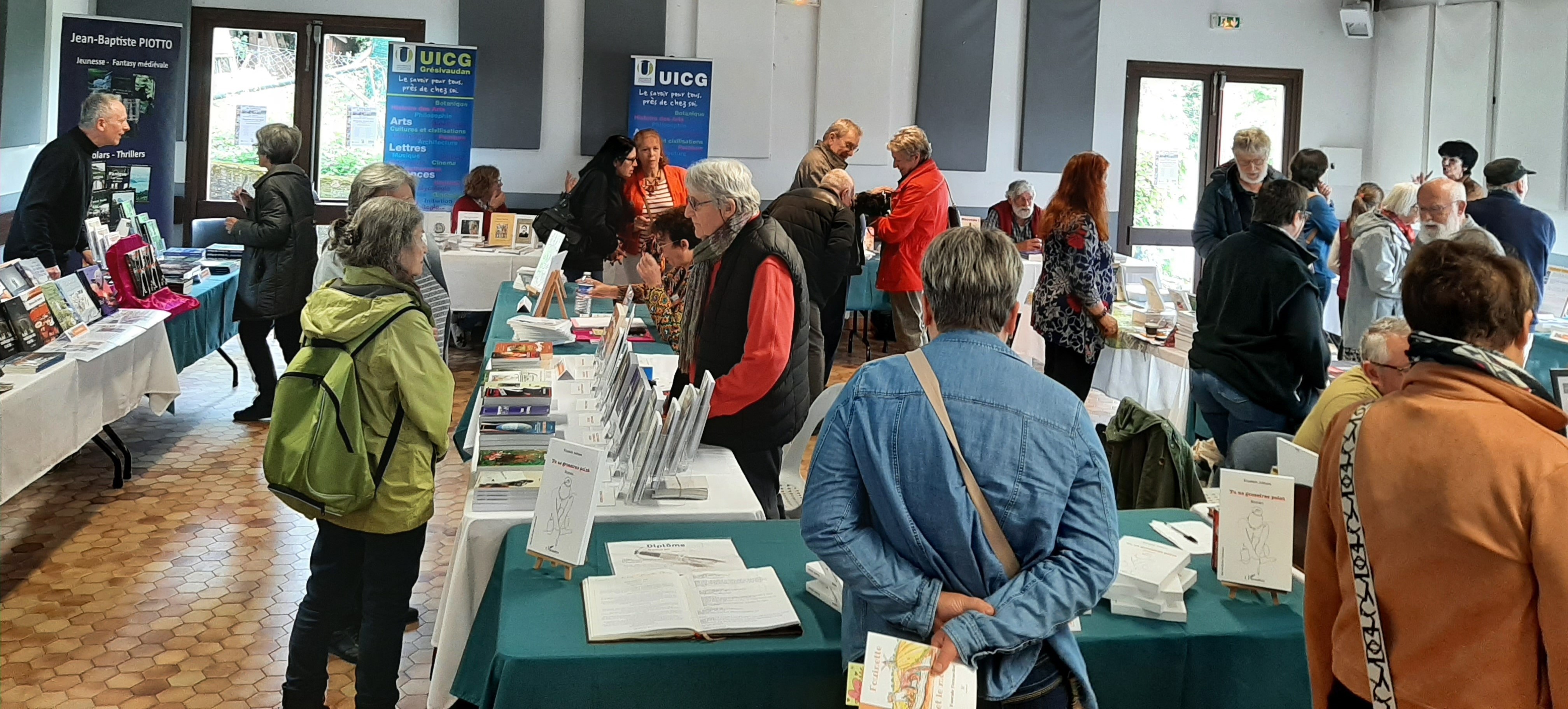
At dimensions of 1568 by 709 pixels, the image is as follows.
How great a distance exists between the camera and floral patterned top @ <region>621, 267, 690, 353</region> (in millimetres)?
4449

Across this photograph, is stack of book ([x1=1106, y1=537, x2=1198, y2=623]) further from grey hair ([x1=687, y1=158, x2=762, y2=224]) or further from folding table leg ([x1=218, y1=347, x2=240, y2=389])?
folding table leg ([x1=218, y1=347, x2=240, y2=389])

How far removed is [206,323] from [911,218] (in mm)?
3559

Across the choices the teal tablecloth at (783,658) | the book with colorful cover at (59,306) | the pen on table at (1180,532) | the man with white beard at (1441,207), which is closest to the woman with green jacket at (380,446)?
the teal tablecloth at (783,658)

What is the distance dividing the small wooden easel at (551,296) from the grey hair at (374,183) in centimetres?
118

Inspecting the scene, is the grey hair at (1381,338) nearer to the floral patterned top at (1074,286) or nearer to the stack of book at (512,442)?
the floral patterned top at (1074,286)

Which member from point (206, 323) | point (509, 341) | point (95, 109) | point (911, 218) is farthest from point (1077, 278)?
point (206, 323)

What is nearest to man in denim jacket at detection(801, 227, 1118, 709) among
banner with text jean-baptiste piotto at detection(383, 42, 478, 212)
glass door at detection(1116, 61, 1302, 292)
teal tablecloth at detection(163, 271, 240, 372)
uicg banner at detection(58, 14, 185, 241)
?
teal tablecloth at detection(163, 271, 240, 372)

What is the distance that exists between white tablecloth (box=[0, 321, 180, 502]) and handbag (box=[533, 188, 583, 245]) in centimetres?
257

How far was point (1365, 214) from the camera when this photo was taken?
5656 millimetres

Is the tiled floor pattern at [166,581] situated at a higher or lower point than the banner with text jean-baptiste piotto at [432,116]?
lower

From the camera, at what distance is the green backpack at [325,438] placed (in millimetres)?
2621

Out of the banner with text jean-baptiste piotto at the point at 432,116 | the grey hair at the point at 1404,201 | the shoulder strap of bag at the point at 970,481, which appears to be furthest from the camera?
the banner with text jean-baptiste piotto at the point at 432,116

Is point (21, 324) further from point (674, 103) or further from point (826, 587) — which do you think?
point (674, 103)

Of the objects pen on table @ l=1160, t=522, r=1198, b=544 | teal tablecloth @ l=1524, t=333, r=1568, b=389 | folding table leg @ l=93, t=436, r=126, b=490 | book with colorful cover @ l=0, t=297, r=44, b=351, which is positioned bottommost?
folding table leg @ l=93, t=436, r=126, b=490
